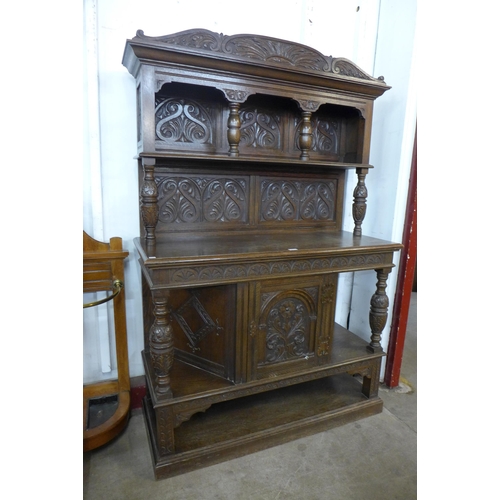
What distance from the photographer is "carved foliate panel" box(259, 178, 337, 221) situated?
2.15 metres

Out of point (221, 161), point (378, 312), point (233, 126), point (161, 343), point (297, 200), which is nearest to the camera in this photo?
point (161, 343)

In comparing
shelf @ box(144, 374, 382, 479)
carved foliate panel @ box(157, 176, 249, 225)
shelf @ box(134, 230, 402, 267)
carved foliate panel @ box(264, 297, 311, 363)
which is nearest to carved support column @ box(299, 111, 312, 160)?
carved foliate panel @ box(157, 176, 249, 225)

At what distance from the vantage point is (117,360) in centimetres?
198

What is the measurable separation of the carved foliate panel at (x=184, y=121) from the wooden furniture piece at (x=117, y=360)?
659 mm

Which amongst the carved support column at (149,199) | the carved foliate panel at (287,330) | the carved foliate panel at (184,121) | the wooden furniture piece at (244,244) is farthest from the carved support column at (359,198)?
the carved support column at (149,199)

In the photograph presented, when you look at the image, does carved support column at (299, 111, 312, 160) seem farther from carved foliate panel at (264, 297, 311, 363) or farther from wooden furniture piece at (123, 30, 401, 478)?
carved foliate panel at (264, 297, 311, 363)

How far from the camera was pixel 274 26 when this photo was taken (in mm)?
2062

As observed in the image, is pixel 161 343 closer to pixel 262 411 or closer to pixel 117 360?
pixel 117 360

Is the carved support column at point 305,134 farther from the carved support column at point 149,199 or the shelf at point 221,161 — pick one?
the carved support column at point 149,199

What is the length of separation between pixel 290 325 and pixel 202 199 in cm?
90

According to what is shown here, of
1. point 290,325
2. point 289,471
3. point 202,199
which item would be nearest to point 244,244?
point 202,199

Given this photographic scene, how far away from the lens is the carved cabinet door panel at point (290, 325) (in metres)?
1.77
